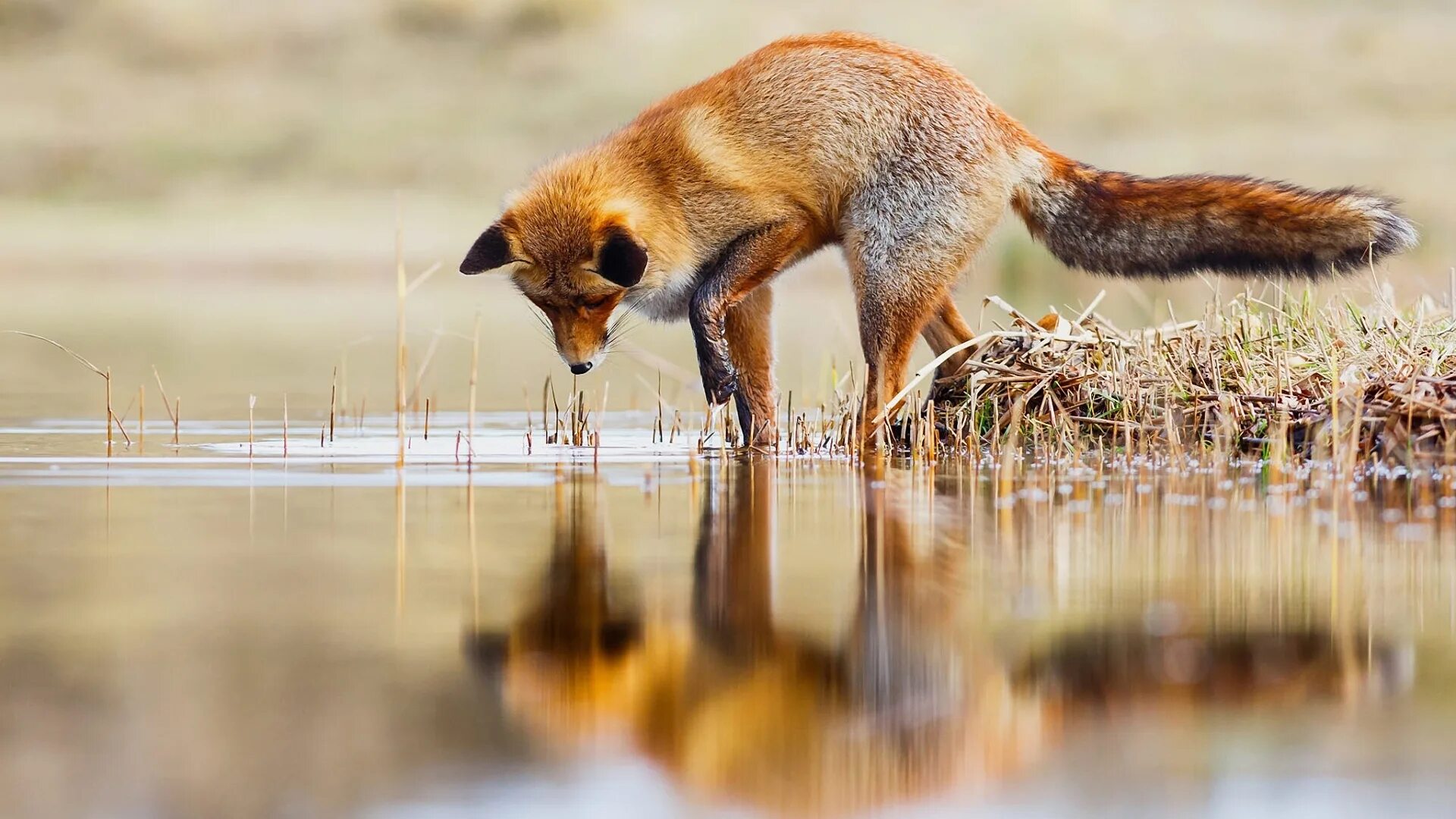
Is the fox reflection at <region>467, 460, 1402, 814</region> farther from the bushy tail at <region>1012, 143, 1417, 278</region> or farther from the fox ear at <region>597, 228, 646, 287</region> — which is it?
the bushy tail at <region>1012, 143, 1417, 278</region>

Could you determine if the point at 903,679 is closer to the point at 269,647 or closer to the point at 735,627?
the point at 735,627

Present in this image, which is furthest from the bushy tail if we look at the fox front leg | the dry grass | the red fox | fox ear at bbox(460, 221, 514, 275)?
fox ear at bbox(460, 221, 514, 275)

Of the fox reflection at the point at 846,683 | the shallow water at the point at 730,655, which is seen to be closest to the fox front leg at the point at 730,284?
the shallow water at the point at 730,655

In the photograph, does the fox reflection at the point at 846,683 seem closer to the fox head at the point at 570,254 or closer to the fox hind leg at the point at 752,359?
the fox head at the point at 570,254

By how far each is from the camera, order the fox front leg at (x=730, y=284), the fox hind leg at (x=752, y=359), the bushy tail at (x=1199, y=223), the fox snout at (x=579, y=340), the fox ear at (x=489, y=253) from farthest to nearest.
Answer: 1. the fox hind leg at (x=752, y=359)
2. the fox snout at (x=579, y=340)
3. the fox front leg at (x=730, y=284)
4. the fox ear at (x=489, y=253)
5. the bushy tail at (x=1199, y=223)

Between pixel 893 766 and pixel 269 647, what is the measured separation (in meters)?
1.43

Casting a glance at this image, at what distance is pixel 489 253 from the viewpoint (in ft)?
26.3

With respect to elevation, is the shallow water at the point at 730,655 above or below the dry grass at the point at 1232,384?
below

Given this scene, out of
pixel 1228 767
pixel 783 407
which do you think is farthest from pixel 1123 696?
pixel 783 407

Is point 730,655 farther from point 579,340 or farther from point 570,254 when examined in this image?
point 579,340

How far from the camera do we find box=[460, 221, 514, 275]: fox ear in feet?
26.2

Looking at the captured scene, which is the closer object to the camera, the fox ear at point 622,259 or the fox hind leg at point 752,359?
the fox ear at point 622,259

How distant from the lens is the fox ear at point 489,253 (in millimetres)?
8000

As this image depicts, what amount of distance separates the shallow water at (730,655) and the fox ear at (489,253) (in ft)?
8.23
